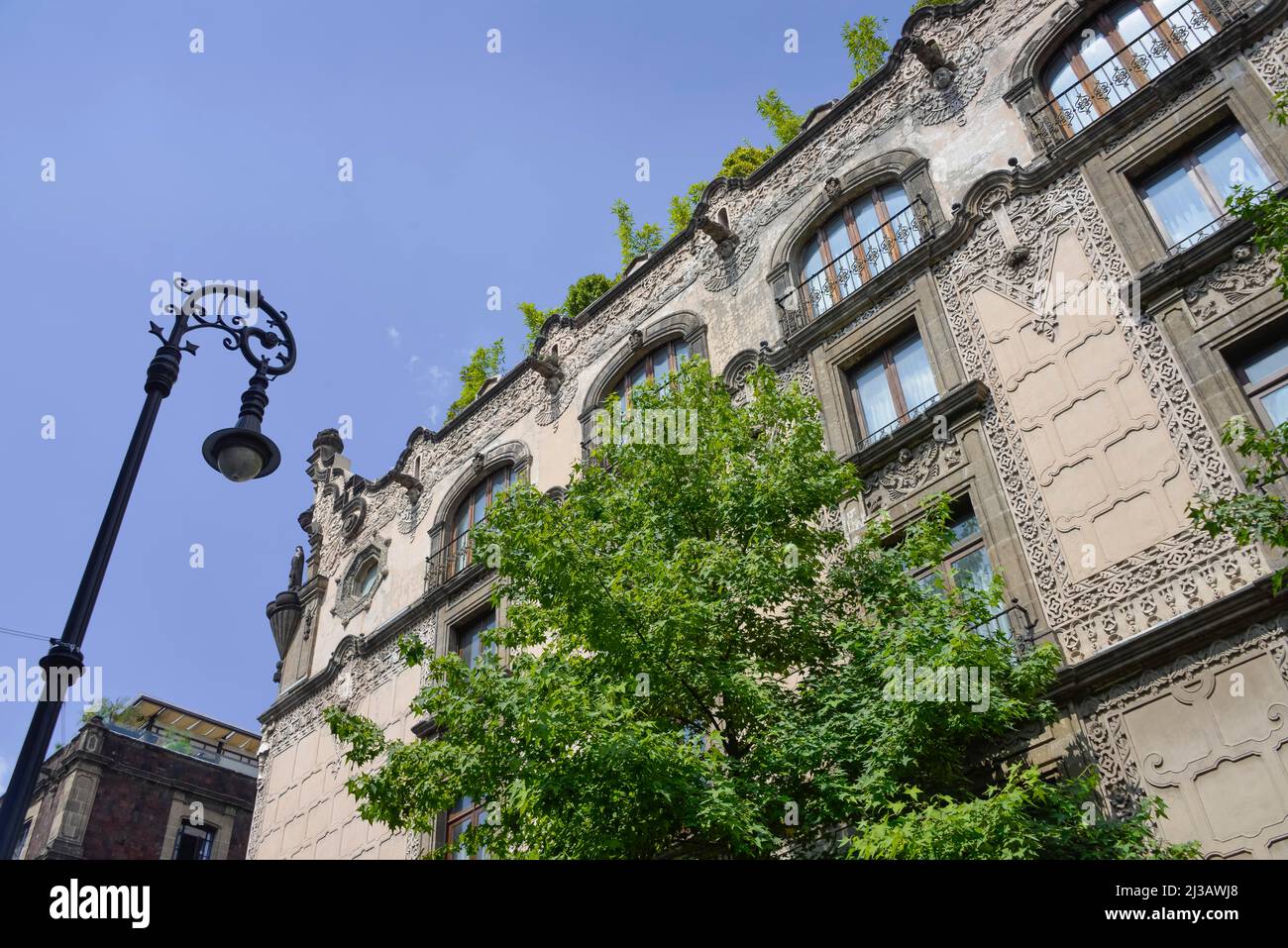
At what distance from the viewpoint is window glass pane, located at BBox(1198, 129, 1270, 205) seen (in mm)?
12492

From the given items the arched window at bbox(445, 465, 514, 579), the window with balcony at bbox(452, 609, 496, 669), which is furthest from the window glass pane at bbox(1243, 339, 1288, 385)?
the arched window at bbox(445, 465, 514, 579)

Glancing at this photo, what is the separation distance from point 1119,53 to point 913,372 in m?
5.11

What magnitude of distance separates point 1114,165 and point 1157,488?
4807 millimetres

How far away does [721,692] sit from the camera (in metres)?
10.1

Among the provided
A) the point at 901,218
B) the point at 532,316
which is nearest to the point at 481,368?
the point at 532,316

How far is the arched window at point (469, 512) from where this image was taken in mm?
21172

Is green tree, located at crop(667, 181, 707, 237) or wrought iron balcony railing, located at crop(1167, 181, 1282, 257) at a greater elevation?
green tree, located at crop(667, 181, 707, 237)

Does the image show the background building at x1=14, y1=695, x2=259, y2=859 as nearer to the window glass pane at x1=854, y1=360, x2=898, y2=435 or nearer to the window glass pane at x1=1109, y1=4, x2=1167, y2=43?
the window glass pane at x1=854, y1=360, x2=898, y2=435

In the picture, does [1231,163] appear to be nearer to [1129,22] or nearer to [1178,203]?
[1178,203]

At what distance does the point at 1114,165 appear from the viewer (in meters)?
13.8

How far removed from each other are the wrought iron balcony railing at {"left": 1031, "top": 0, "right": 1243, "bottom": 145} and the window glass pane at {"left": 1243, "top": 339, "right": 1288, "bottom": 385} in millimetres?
4311

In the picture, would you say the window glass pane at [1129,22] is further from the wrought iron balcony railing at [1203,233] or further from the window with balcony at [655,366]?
the window with balcony at [655,366]
